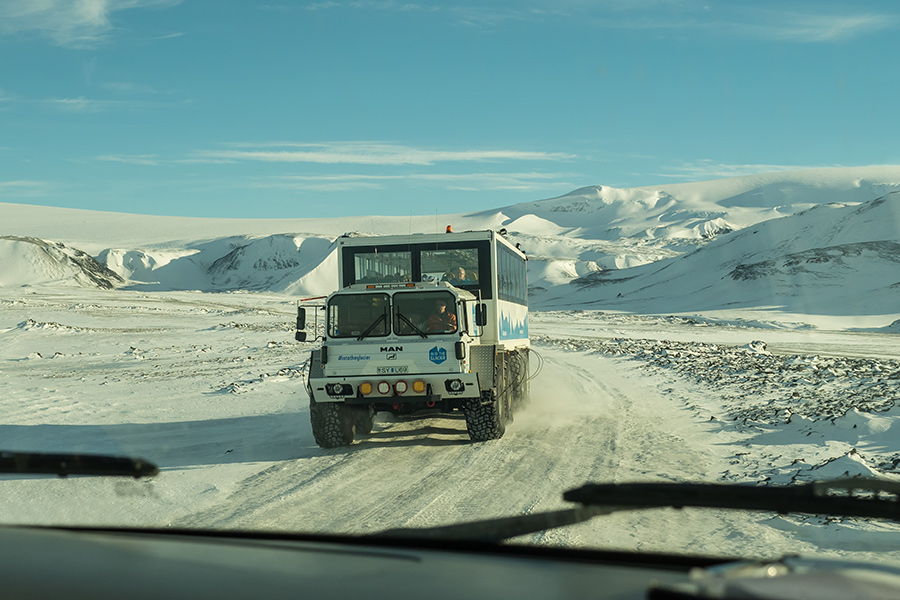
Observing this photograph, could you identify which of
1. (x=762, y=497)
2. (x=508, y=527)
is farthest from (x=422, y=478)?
(x=762, y=497)

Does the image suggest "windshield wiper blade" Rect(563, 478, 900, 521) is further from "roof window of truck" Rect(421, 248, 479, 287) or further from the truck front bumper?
"roof window of truck" Rect(421, 248, 479, 287)

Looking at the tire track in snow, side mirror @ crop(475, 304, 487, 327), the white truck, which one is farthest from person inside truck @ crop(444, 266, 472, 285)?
the tire track in snow

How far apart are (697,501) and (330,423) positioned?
8.32 m

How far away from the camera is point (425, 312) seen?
11.1 meters

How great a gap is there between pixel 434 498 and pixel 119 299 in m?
62.9

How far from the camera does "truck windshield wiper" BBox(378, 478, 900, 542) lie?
2.62 m

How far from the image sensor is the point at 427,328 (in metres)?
11.1

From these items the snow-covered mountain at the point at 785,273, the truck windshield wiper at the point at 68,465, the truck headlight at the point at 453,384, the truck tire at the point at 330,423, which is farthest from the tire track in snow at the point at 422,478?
the snow-covered mountain at the point at 785,273

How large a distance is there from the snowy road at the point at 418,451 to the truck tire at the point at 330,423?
0.62ft

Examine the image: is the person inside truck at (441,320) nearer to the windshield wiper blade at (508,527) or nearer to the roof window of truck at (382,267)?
the roof window of truck at (382,267)

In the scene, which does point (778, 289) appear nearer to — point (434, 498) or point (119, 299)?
point (119, 299)

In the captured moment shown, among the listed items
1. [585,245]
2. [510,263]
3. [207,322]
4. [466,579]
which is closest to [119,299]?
[207,322]

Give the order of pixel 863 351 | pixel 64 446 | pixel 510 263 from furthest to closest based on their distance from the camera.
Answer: pixel 863 351 < pixel 510 263 < pixel 64 446

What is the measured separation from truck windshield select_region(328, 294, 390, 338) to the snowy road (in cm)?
168
